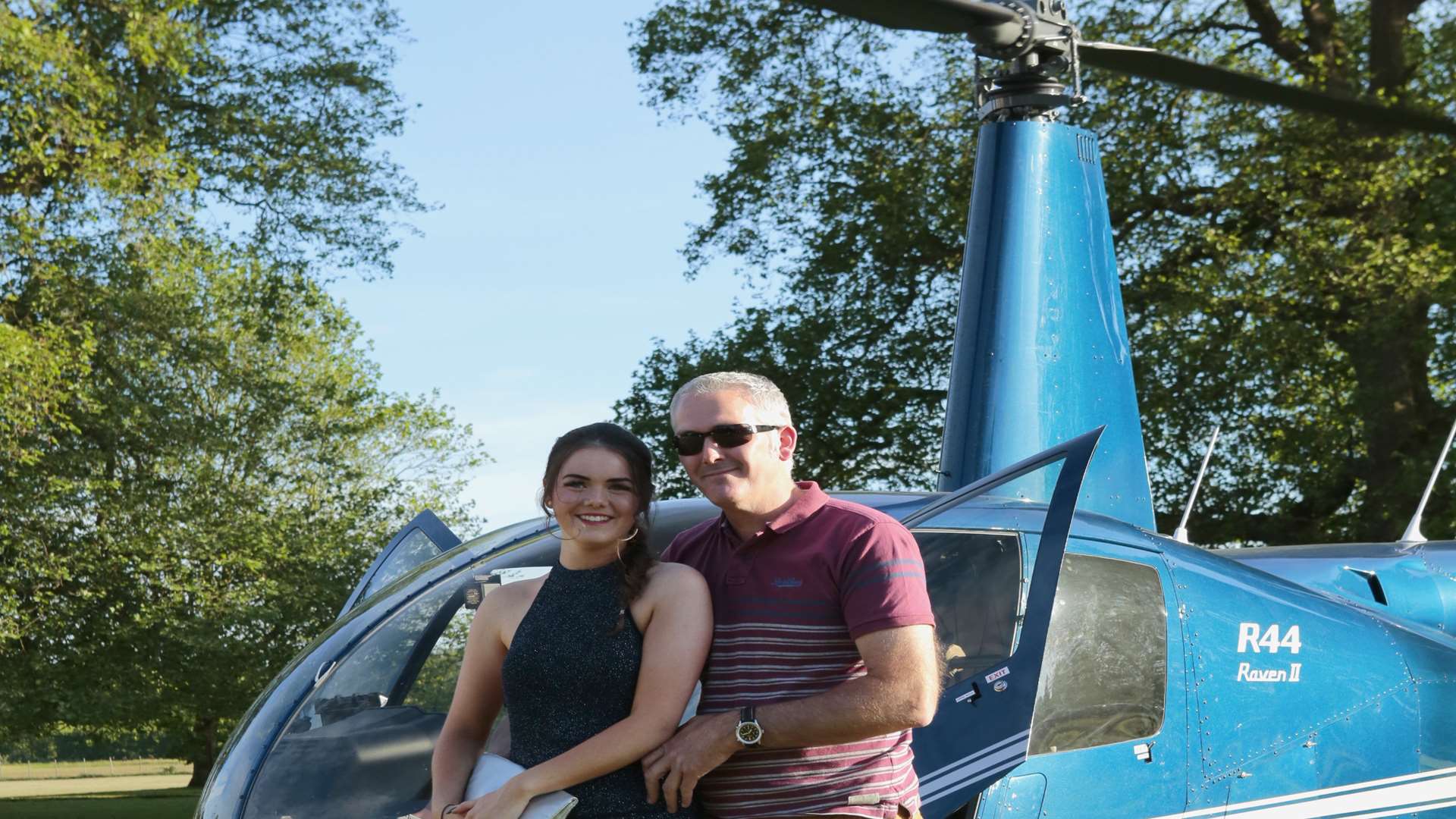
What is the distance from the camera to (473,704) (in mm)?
2812

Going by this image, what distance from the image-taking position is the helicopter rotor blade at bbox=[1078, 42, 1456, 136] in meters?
3.96

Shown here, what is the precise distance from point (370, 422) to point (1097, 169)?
14608mm

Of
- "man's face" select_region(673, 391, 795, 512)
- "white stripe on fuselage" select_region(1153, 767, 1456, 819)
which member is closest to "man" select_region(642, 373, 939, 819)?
"man's face" select_region(673, 391, 795, 512)

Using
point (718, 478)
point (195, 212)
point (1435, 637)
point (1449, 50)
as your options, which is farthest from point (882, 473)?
point (718, 478)

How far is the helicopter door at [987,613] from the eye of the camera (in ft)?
10.9

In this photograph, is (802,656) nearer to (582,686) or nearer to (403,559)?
(582,686)

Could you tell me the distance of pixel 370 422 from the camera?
1945 centimetres

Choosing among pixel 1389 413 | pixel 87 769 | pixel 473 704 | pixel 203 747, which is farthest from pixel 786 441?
pixel 87 769

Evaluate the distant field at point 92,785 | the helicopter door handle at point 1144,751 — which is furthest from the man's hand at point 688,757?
the distant field at point 92,785

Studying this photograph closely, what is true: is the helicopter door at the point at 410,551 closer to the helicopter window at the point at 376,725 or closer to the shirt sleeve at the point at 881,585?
the helicopter window at the point at 376,725

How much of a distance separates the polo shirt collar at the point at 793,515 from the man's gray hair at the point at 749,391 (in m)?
0.15

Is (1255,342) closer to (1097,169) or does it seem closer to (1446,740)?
(1097,169)

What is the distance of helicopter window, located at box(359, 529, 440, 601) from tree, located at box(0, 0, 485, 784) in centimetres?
1095

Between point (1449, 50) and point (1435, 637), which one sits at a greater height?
point (1449, 50)
